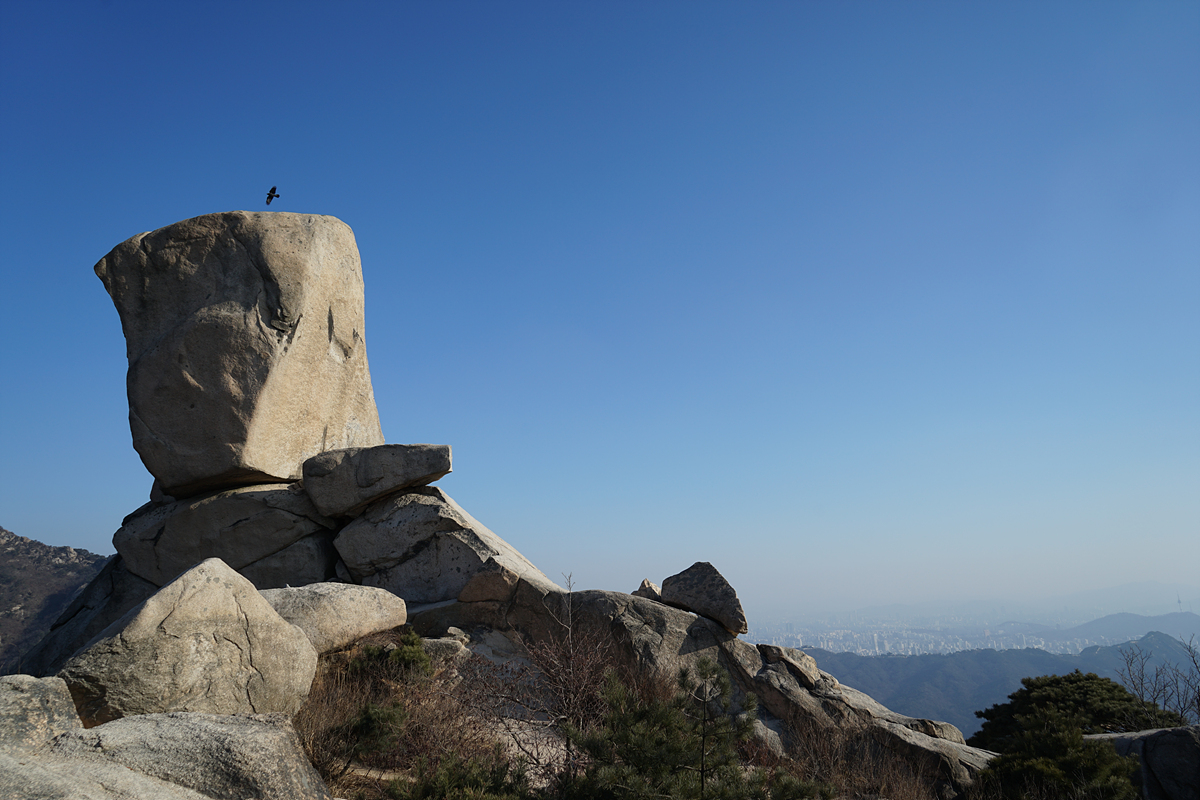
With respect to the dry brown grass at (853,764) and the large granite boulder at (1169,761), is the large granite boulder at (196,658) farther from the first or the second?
the large granite boulder at (1169,761)

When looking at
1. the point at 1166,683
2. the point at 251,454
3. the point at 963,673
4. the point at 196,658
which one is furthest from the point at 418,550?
the point at 963,673

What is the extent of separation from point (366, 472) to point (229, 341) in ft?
9.96

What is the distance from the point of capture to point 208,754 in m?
3.76

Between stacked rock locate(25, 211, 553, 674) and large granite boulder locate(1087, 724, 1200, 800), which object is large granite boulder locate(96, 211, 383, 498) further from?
large granite boulder locate(1087, 724, 1200, 800)

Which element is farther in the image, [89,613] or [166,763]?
[89,613]

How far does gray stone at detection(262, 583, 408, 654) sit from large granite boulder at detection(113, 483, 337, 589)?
2.67m

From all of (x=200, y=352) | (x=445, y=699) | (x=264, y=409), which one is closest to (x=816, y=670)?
(x=445, y=699)

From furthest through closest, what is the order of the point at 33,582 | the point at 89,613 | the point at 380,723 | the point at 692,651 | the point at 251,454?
the point at 33,582 < the point at 89,613 < the point at 251,454 < the point at 692,651 < the point at 380,723

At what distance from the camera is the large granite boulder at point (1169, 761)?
826 cm

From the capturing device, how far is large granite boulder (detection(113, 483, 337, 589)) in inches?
439

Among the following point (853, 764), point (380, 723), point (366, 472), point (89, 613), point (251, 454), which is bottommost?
point (853, 764)

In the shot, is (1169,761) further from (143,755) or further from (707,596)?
(143,755)

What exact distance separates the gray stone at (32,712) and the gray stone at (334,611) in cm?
362

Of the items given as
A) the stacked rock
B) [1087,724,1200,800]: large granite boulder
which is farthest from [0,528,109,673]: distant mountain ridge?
[1087,724,1200,800]: large granite boulder
